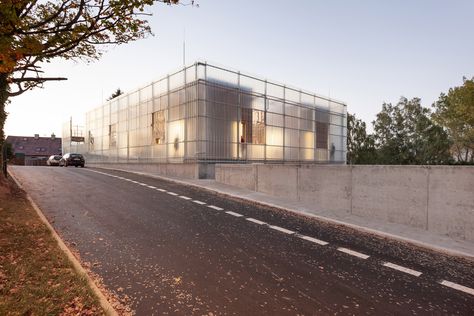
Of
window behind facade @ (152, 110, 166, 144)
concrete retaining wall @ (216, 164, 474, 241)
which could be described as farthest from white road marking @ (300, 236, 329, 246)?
window behind facade @ (152, 110, 166, 144)

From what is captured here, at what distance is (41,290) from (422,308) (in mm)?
4951

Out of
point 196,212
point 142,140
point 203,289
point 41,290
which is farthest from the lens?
point 142,140

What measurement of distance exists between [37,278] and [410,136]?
4874 centimetres

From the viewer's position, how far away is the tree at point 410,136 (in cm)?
4397

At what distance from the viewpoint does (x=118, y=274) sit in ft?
16.8

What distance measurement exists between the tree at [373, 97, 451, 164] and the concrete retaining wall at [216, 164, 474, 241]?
37.4 m

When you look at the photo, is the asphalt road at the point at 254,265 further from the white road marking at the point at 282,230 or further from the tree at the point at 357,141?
the tree at the point at 357,141

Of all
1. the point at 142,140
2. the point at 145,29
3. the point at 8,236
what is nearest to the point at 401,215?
the point at 145,29

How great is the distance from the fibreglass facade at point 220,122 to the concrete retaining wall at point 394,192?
9.24 meters

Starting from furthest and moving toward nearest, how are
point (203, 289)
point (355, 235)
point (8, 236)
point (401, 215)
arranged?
point (401, 215), point (355, 235), point (8, 236), point (203, 289)

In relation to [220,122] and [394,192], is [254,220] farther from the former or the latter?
[220,122]

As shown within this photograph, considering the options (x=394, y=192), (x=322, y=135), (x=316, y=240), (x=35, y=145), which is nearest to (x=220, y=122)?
(x=322, y=135)

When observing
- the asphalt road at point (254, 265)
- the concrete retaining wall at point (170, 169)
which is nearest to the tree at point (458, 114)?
the concrete retaining wall at point (170, 169)

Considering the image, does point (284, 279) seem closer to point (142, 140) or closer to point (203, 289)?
point (203, 289)
